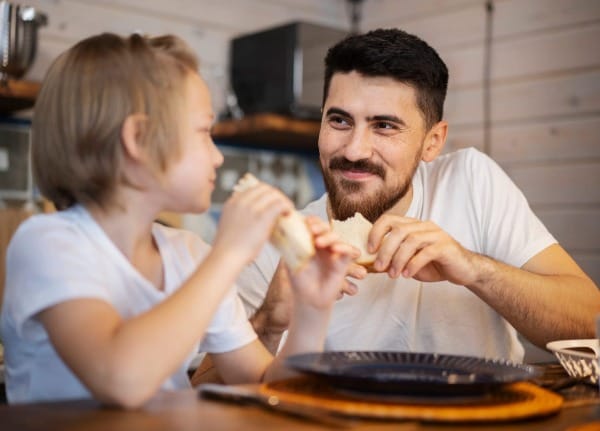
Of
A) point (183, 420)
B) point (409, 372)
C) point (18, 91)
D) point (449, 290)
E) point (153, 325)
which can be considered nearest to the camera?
point (183, 420)

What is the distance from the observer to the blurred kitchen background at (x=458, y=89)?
3391 mm

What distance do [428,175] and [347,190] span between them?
0.85 feet

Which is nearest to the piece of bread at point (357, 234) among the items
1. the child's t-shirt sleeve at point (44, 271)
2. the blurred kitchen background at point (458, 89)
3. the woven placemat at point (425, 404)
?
the woven placemat at point (425, 404)

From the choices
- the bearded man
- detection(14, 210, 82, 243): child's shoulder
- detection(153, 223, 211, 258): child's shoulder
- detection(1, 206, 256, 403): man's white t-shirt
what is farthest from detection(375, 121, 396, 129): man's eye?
detection(14, 210, 82, 243): child's shoulder

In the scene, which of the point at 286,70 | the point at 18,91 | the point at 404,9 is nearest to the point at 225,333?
the point at 18,91

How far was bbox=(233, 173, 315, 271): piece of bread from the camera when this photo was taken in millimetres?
1241

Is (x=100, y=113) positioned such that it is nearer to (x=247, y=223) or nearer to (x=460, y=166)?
(x=247, y=223)

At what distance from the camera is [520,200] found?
2184 mm

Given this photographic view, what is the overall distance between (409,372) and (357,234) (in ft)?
2.28

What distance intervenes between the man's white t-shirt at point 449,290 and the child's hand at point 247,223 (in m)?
0.92

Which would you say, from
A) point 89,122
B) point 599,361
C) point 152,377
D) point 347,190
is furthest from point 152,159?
point 347,190

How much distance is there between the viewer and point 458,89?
3881mm

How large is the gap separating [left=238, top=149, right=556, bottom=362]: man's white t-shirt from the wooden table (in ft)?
3.22

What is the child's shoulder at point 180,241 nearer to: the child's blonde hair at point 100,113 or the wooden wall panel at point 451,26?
the child's blonde hair at point 100,113
